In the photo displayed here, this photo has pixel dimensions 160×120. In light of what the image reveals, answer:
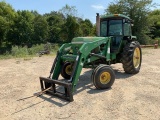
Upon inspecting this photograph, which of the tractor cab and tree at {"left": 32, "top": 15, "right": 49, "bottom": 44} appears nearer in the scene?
the tractor cab

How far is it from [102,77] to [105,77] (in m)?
0.11

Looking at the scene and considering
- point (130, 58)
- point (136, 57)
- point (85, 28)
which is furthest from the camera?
point (85, 28)

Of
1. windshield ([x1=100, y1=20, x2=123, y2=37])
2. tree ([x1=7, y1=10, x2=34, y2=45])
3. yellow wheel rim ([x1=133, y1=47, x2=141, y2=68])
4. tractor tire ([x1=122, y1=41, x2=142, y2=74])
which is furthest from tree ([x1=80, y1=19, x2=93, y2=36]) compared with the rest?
tractor tire ([x1=122, y1=41, x2=142, y2=74])

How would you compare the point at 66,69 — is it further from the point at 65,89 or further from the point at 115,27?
the point at 115,27

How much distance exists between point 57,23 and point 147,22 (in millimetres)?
18162

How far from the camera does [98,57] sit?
24.3ft

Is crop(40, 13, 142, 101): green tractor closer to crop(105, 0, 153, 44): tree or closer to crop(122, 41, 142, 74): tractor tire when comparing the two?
crop(122, 41, 142, 74): tractor tire

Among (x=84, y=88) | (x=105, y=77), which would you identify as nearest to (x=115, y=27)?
(x=105, y=77)

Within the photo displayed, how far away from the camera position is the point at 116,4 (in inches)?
1214

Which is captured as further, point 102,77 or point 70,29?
point 70,29

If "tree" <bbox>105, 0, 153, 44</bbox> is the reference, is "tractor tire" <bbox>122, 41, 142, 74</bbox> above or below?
below

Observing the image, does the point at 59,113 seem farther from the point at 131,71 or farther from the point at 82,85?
the point at 131,71

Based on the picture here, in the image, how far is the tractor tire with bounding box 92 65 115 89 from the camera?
21.6 feet

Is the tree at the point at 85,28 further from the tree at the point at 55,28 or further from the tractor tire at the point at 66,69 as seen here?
the tractor tire at the point at 66,69
